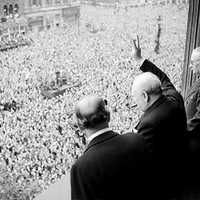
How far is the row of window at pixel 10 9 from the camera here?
99.4 inches

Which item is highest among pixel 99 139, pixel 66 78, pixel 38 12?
pixel 38 12

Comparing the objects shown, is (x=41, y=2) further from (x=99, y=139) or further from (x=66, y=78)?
(x=99, y=139)

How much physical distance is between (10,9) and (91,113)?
154cm

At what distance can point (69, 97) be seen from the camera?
3023mm

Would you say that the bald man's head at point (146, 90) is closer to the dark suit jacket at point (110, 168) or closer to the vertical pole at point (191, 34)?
the dark suit jacket at point (110, 168)

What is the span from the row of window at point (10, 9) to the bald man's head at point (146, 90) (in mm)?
1314

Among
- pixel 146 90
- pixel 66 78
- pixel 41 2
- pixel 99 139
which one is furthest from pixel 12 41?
pixel 99 139

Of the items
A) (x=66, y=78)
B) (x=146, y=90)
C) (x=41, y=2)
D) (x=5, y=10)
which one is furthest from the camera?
(x=66, y=78)

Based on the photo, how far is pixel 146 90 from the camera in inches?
66.9

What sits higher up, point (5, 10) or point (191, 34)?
point (5, 10)

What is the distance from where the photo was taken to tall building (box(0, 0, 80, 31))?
8.44 ft

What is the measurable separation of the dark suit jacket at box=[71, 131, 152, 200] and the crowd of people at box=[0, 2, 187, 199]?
1371 millimetres

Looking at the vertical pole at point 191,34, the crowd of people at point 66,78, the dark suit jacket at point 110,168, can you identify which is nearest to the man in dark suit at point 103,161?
the dark suit jacket at point 110,168

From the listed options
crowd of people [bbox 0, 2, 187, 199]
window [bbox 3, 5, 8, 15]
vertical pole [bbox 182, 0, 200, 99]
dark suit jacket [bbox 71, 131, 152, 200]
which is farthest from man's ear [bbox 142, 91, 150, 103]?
vertical pole [bbox 182, 0, 200, 99]
